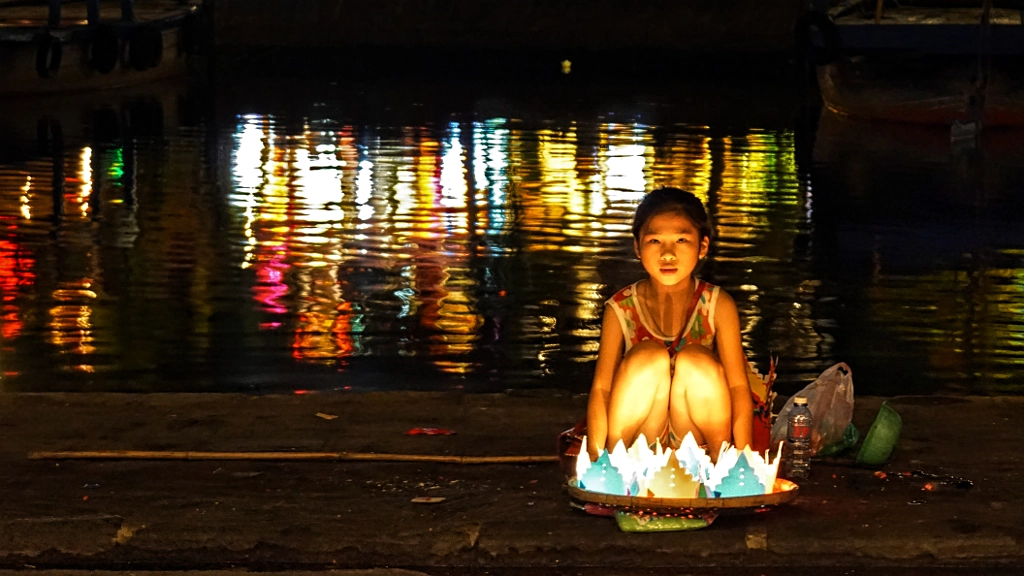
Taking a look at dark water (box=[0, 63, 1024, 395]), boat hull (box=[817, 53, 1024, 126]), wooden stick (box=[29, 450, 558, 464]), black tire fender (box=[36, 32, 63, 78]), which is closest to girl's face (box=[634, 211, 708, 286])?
wooden stick (box=[29, 450, 558, 464])

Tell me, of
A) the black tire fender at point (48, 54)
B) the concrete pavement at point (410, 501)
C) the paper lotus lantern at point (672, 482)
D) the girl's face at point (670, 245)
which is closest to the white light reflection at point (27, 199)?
the concrete pavement at point (410, 501)

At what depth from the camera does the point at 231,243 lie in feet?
42.5

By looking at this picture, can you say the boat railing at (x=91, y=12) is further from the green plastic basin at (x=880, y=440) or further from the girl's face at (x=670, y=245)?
the girl's face at (x=670, y=245)

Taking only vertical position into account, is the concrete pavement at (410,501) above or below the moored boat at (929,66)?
below

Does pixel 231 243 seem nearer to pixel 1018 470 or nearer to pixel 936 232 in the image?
pixel 936 232

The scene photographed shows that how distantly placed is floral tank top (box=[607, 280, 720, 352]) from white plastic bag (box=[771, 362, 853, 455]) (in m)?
0.72

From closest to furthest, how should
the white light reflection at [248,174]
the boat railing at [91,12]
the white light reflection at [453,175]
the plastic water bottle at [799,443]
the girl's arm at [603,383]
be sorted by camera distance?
the girl's arm at [603,383]
the plastic water bottle at [799,443]
the white light reflection at [248,174]
the white light reflection at [453,175]
the boat railing at [91,12]

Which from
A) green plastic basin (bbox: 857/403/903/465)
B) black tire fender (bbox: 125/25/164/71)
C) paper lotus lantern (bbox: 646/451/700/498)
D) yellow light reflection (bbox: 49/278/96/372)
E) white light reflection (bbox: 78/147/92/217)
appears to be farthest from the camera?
black tire fender (bbox: 125/25/164/71)

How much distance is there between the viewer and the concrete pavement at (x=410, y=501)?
4750 millimetres

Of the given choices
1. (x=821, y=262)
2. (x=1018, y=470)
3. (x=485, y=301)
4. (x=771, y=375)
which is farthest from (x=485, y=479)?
(x=821, y=262)

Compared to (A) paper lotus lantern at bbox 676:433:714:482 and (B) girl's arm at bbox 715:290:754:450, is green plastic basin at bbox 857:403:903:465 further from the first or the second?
(A) paper lotus lantern at bbox 676:433:714:482

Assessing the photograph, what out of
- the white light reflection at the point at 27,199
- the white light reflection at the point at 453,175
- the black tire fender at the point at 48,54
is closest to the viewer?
the white light reflection at the point at 27,199

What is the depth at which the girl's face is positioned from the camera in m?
4.97

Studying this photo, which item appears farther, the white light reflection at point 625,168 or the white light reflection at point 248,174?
the white light reflection at point 625,168
